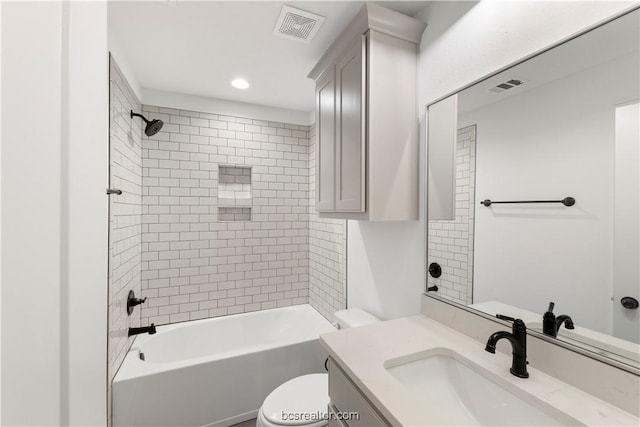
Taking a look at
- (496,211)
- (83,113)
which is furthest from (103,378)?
(496,211)

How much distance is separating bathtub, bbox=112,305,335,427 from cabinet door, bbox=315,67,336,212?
121cm

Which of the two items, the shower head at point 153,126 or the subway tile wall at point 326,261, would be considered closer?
the shower head at point 153,126

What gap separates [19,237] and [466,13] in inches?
66.1

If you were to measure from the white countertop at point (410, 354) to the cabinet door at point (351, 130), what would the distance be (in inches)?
24.9

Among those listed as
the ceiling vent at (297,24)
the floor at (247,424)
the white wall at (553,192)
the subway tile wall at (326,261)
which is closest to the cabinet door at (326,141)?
the ceiling vent at (297,24)

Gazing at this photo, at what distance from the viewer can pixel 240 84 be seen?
2.38 metres

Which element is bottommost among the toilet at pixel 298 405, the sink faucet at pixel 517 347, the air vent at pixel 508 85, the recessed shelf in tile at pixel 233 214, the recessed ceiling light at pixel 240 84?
the toilet at pixel 298 405

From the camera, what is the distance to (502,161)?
1.15 meters

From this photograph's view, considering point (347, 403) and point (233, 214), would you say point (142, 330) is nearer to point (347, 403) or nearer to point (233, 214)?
point (233, 214)

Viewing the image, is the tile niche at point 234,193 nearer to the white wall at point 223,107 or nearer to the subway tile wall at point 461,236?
the white wall at point 223,107

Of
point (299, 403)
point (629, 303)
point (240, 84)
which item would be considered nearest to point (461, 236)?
point (629, 303)

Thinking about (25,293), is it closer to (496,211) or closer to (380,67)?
(496,211)

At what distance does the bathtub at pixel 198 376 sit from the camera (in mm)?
1770

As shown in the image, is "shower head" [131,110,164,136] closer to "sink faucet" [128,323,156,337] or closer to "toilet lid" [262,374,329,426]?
"sink faucet" [128,323,156,337]
